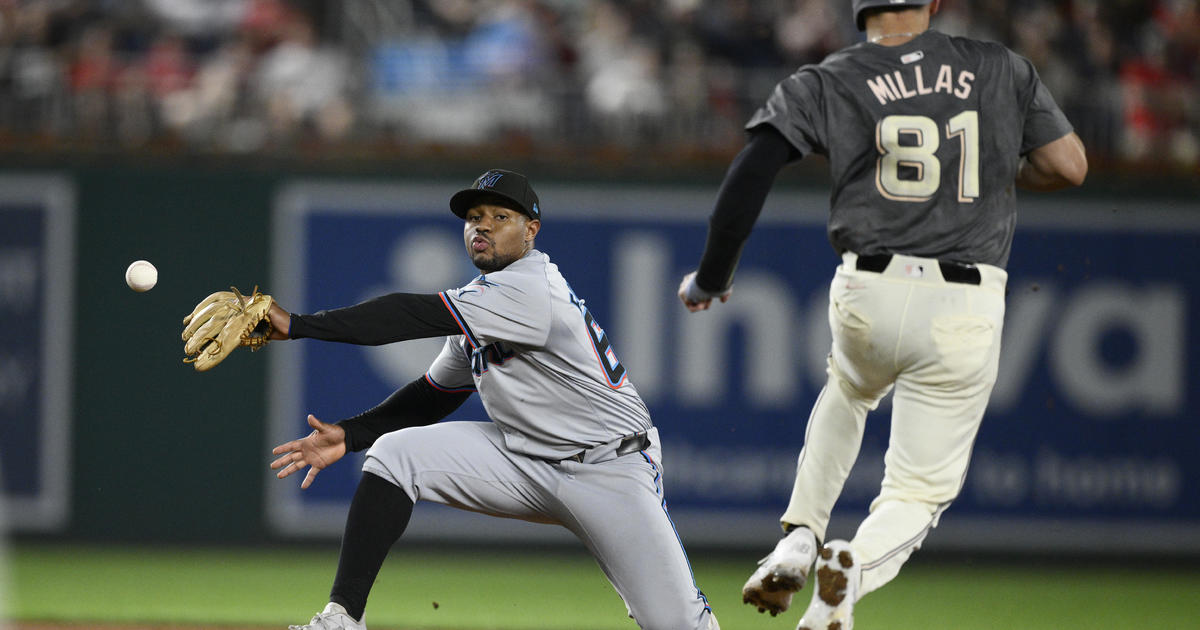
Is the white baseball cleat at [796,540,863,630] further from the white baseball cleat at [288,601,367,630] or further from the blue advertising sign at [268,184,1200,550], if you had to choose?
the blue advertising sign at [268,184,1200,550]

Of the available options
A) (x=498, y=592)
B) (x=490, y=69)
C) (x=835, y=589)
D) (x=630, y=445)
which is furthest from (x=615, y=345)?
(x=835, y=589)

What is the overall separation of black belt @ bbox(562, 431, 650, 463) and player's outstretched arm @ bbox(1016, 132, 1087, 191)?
4.80 ft

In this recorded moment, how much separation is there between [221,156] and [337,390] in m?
1.60

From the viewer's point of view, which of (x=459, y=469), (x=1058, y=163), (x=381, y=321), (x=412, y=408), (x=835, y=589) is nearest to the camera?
(x=835, y=589)

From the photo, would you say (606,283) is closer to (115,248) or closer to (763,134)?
(115,248)

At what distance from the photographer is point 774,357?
8250 millimetres

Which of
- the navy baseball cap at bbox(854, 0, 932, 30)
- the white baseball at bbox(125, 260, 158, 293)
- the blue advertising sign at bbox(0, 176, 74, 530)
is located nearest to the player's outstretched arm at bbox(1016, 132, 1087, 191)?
the navy baseball cap at bbox(854, 0, 932, 30)

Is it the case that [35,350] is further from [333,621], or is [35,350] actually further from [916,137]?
[916,137]

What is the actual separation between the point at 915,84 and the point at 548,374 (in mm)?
1438

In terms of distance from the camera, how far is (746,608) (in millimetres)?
6660

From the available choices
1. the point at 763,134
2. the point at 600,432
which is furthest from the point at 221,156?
the point at 763,134

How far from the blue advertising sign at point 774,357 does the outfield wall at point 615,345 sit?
0.01 meters

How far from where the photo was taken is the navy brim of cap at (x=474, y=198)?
14.2 ft

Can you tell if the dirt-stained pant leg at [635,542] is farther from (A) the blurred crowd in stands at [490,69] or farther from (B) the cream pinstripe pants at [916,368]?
(A) the blurred crowd in stands at [490,69]
